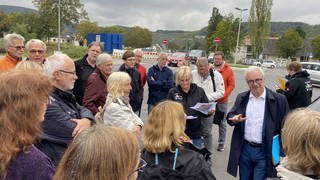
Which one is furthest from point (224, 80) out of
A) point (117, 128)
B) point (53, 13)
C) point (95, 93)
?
point (53, 13)

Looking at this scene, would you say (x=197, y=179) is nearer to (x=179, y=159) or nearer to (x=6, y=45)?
(x=179, y=159)

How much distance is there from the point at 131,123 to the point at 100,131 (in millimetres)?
2093

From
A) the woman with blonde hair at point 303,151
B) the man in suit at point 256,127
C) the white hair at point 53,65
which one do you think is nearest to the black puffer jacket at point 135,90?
the man in suit at point 256,127

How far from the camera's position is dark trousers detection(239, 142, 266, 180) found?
3465 mm

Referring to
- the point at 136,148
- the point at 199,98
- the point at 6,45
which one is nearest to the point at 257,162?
the point at 199,98

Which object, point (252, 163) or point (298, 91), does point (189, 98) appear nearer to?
point (252, 163)

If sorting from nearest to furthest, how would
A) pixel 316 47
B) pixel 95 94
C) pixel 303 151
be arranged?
pixel 303 151 < pixel 95 94 < pixel 316 47

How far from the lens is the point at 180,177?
2.31m

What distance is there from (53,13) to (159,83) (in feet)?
121

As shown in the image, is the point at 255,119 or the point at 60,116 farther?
the point at 255,119

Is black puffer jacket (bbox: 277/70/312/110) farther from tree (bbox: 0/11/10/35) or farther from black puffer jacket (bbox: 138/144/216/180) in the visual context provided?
tree (bbox: 0/11/10/35)

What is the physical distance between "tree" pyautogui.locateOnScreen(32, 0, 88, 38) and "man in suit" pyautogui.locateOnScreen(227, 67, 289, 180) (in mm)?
39147

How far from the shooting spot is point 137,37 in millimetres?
110000

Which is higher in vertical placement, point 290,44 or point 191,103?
point 290,44
